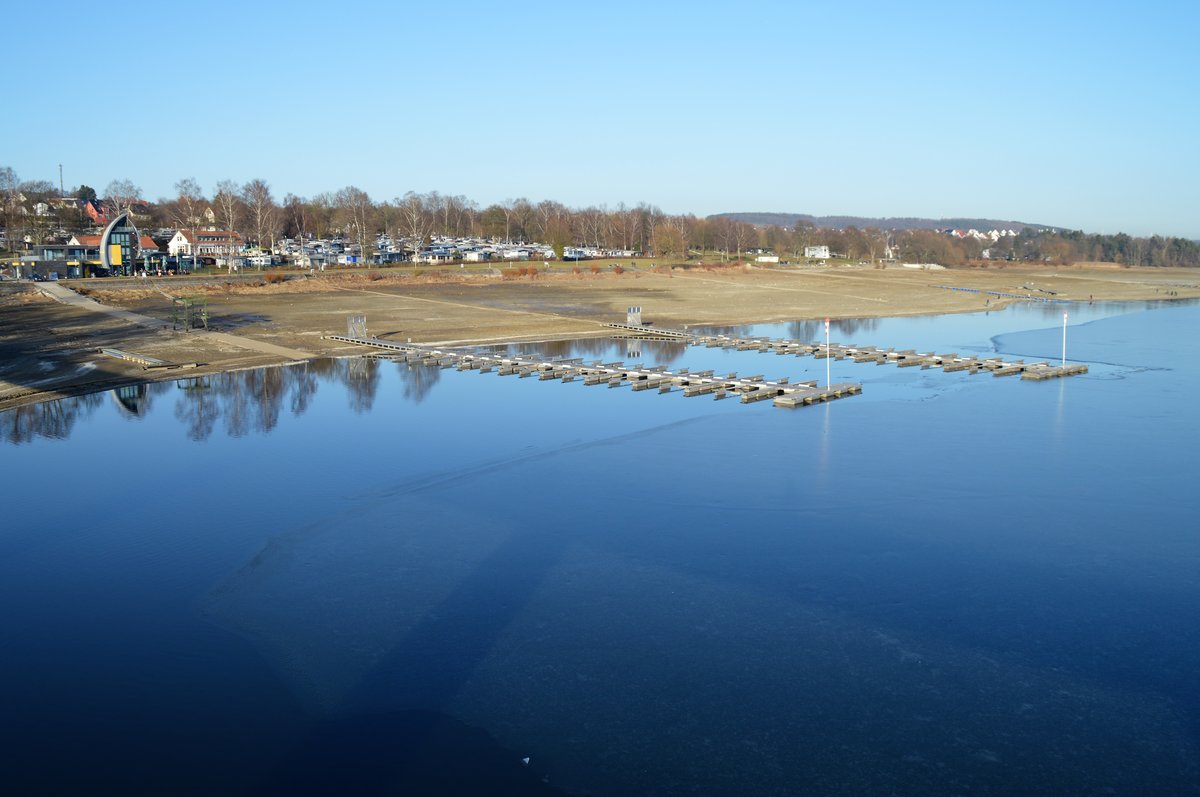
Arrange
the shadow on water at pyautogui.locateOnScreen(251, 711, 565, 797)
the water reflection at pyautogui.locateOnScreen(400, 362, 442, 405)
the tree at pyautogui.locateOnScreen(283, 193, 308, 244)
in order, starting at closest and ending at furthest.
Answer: the shadow on water at pyautogui.locateOnScreen(251, 711, 565, 797)
the water reflection at pyautogui.locateOnScreen(400, 362, 442, 405)
the tree at pyautogui.locateOnScreen(283, 193, 308, 244)

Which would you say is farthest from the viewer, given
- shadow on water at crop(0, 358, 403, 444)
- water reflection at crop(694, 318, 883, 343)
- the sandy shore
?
water reflection at crop(694, 318, 883, 343)

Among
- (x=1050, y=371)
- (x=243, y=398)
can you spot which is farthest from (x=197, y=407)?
(x=1050, y=371)

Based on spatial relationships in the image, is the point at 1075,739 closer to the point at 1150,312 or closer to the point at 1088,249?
the point at 1150,312

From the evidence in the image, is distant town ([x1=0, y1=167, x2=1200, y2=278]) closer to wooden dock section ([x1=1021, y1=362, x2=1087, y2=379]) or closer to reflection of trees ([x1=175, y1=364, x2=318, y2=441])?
reflection of trees ([x1=175, y1=364, x2=318, y2=441])

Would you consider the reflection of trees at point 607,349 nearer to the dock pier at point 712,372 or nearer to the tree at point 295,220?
the dock pier at point 712,372

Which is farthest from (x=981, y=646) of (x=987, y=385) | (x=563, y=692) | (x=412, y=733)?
(x=987, y=385)

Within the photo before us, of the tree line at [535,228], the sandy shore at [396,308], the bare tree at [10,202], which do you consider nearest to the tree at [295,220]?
the tree line at [535,228]

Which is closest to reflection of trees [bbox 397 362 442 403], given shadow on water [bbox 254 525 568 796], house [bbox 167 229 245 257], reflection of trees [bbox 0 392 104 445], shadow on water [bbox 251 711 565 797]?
reflection of trees [bbox 0 392 104 445]

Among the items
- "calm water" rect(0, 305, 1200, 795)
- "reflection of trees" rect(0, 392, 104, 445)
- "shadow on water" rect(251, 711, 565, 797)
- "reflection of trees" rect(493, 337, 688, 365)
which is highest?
"reflection of trees" rect(493, 337, 688, 365)
